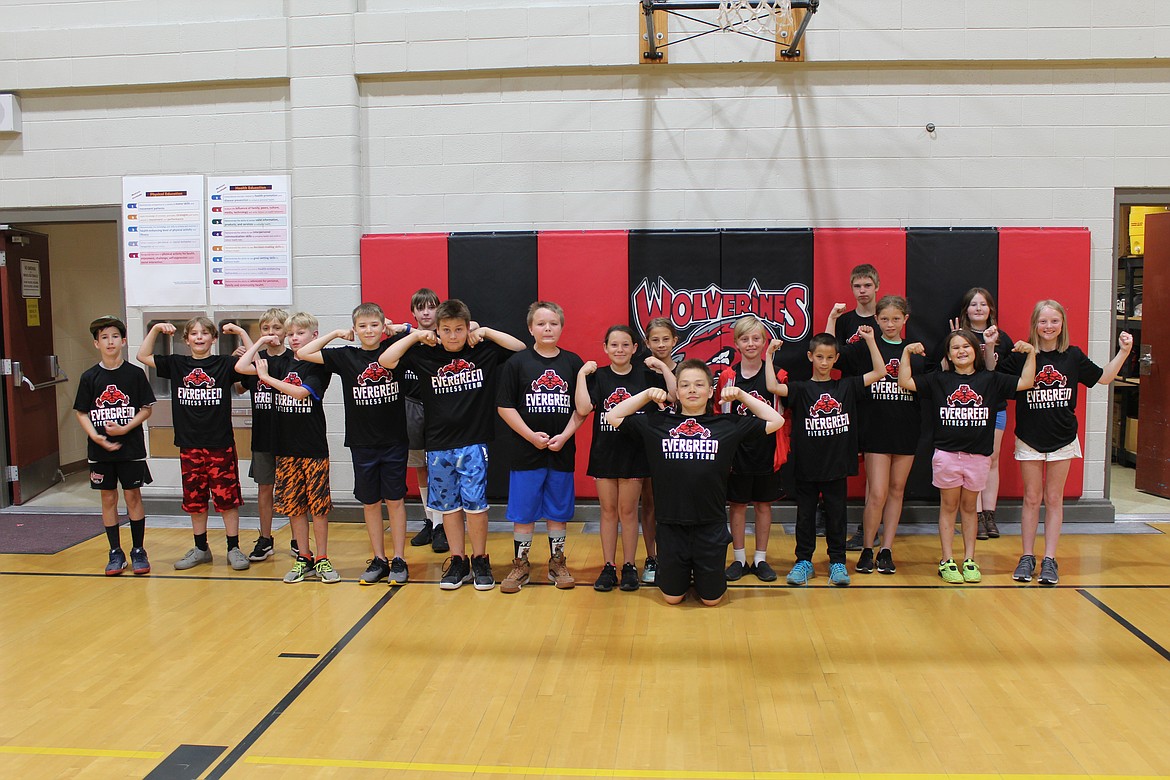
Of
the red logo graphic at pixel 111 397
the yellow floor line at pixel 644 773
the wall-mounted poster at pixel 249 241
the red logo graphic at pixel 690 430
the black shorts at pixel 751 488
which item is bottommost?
the yellow floor line at pixel 644 773

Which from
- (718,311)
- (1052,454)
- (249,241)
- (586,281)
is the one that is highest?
(249,241)

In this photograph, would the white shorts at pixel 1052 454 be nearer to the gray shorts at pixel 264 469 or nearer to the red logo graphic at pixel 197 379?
the gray shorts at pixel 264 469

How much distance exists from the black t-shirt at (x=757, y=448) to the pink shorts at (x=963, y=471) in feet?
3.12

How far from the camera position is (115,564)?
521cm

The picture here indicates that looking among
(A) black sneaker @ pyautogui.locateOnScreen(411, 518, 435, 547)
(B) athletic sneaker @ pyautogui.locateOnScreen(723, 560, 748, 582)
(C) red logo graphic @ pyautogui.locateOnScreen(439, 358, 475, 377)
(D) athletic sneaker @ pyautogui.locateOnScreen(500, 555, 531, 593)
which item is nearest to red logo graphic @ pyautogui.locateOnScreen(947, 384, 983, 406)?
(B) athletic sneaker @ pyautogui.locateOnScreen(723, 560, 748, 582)

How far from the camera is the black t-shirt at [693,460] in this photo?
14.5 ft

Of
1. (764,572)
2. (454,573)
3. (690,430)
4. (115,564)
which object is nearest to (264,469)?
(115,564)

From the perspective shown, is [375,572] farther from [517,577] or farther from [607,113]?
[607,113]

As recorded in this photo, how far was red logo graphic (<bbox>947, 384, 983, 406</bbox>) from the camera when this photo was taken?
15.7ft

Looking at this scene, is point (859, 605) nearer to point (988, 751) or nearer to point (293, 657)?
point (988, 751)

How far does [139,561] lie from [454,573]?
198 centimetres

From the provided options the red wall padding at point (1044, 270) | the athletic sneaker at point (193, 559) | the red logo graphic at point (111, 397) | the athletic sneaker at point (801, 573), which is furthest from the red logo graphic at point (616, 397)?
the red wall padding at point (1044, 270)

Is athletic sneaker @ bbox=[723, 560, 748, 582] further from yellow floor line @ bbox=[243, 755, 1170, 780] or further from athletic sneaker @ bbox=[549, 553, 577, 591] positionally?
yellow floor line @ bbox=[243, 755, 1170, 780]

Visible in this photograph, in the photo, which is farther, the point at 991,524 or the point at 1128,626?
the point at 991,524
